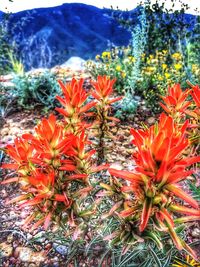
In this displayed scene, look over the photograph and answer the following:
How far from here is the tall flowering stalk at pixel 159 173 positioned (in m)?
1.07

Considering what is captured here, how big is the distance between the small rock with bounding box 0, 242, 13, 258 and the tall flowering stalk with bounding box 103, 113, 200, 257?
128 cm

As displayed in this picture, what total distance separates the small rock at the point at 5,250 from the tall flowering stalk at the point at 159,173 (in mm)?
1279

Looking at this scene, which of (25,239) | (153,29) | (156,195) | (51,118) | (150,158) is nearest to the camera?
(150,158)

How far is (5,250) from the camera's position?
2.25 metres

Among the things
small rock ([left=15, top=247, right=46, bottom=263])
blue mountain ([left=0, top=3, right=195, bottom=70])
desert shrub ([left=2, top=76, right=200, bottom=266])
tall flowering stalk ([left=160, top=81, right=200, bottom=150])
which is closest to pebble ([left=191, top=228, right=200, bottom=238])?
desert shrub ([left=2, top=76, right=200, bottom=266])

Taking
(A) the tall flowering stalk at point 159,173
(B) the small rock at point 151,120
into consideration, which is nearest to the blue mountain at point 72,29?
(B) the small rock at point 151,120

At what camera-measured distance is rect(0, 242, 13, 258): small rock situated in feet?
7.27

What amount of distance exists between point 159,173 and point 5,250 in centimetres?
155

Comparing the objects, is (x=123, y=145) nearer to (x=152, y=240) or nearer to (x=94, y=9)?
(x=152, y=240)

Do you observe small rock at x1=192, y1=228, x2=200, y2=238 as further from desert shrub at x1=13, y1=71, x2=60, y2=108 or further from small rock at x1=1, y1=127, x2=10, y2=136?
desert shrub at x1=13, y1=71, x2=60, y2=108

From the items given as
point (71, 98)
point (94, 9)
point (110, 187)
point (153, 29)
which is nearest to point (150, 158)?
point (110, 187)

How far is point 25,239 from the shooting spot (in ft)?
7.57

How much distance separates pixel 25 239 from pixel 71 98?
1171 mm

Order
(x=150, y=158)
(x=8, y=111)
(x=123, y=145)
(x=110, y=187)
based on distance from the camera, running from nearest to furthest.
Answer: (x=150, y=158) < (x=110, y=187) < (x=123, y=145) < (x=8, y=111)
